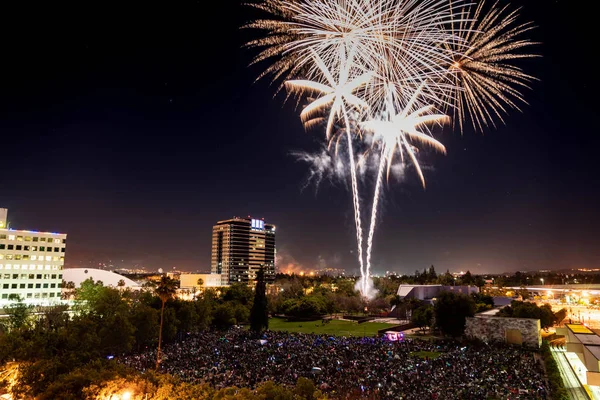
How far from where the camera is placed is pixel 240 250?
159m

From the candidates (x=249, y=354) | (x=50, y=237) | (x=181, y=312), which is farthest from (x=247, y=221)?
(x=249, y=354)

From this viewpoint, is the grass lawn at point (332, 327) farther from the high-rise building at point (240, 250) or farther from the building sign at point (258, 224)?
the building sign at point (258, 224)

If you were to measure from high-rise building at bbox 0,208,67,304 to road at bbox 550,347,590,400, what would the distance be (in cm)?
6938

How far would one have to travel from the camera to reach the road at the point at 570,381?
965 inches

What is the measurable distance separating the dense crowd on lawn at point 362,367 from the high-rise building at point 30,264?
4549 centimetres

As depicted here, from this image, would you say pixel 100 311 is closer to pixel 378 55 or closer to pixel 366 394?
pixel 366 394

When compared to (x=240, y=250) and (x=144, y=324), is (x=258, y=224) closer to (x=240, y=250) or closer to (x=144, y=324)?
(x=240, y=250)

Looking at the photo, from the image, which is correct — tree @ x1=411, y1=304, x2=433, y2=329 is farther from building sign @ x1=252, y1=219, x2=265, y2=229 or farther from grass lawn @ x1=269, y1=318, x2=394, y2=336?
building sign @ x1=252, y1=219, x2=265, y2=229

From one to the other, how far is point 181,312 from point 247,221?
392ft

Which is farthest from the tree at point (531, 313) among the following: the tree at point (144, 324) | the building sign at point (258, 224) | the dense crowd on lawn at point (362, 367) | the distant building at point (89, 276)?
the building sign at point (258, 224)

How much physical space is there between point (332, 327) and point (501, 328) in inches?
830

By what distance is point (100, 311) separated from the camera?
38.9m

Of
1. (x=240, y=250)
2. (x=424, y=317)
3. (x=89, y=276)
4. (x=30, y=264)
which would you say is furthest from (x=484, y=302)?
(x=240, y=250)

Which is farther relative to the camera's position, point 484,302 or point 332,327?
point 484,302
